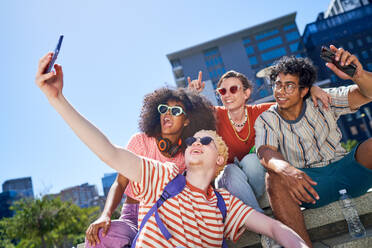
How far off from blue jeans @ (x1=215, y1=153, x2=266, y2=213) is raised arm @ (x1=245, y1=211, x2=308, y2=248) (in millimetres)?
404

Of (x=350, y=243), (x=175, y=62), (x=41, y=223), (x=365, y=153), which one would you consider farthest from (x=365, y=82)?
(x=175, y=62)

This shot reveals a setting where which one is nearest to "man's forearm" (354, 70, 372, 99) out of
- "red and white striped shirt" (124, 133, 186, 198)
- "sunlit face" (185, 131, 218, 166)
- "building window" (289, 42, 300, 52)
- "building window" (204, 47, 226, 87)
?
"sunlit face" (185, 131, 218, 166)

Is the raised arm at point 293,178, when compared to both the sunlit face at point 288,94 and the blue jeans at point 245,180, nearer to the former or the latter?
the blue jeans at point 245,180

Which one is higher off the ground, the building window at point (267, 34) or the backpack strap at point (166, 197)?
the building window at point (267, 34)

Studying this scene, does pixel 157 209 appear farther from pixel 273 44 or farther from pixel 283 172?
pixel 273 44

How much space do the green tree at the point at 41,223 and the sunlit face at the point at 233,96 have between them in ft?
64.8

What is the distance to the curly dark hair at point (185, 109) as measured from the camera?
3059 mm

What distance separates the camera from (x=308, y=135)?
254cm

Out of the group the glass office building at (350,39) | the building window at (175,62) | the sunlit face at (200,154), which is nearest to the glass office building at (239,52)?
the building window at (175,62)

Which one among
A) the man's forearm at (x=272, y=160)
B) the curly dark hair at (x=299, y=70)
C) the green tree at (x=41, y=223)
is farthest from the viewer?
the green tree at (x=41, y=223)

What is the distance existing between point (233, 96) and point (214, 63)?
41.9 meters

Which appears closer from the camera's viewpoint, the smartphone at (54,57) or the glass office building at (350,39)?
the smartphone at (54,57)

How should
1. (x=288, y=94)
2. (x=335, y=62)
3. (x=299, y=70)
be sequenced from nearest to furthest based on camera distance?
(x=335, y=62), (x=288, y=94), (x=299, y=70)

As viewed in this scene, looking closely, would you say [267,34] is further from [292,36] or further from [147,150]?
[147,150]
